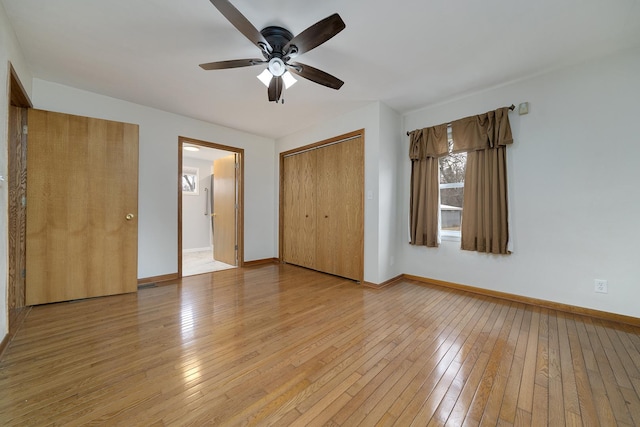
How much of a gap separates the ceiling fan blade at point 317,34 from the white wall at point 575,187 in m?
2.40

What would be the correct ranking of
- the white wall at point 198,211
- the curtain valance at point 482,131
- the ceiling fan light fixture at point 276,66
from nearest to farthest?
1. the ceiling fan light fixture at point 276,66
2. the curtain valance at point 482,131
3. the white wall at point 198,211

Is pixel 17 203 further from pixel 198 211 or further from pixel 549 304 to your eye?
pixel 549 304

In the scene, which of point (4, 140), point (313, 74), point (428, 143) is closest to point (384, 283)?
point (428, 143)

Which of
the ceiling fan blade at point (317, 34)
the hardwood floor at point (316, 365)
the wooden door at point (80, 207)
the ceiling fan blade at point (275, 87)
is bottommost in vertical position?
the hardwood floor at point (316, 365)

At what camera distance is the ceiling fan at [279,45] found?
1.49 metres

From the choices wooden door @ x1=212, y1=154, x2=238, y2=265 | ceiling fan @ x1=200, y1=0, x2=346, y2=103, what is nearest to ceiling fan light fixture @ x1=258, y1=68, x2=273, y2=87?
ceiling fan @ x1=200, y1=0, x2=346, y2=103

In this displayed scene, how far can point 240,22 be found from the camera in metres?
1.53

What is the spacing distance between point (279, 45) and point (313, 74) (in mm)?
346

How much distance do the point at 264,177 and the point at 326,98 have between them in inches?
85.1

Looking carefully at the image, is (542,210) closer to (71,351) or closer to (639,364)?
Answer: (639,364)

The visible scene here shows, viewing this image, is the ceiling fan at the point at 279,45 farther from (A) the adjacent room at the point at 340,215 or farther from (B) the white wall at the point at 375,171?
(B) the white wall at the point at 375,171

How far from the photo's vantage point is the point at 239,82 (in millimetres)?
2637

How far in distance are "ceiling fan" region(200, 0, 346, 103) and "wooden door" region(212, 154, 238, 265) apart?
262 centimetres

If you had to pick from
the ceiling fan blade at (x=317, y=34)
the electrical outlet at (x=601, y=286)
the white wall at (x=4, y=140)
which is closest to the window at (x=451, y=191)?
the electrical outlet at (x=601, y=286)
